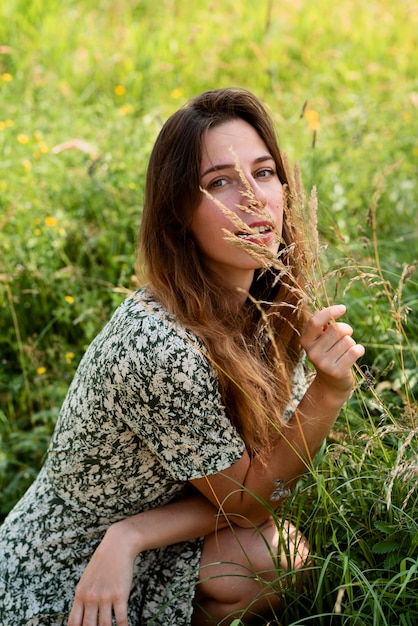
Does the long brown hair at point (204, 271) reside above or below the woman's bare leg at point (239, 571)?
above

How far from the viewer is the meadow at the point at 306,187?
1933mm

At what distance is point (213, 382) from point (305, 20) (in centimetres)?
480

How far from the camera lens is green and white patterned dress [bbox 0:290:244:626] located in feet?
6.32

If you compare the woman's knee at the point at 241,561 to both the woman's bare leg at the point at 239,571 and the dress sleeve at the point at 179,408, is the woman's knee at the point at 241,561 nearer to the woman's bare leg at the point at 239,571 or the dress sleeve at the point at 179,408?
the woman's bare leg at the point at 239,571

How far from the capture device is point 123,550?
6.51 ft

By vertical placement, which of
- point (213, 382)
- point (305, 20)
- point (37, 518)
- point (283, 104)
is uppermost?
point (305, 20)

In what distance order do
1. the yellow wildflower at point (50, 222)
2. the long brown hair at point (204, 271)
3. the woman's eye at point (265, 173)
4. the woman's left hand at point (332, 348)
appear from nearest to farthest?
the woman's left hand at point (332, 348), the long brown hair at point (204, 271), the woman's eye at point (265, 173), the yellow wildflower at point (50, 222)

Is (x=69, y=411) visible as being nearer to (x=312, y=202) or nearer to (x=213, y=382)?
(x=213, y=382)

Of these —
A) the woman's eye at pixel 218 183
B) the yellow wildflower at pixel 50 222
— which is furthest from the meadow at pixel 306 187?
the woman's eye at pixel 218 183

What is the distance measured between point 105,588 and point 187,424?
0.41m

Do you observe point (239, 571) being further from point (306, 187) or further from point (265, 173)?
point (306, 187)

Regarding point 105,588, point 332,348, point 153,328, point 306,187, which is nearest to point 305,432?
point 332,348

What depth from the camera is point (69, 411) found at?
216 cm

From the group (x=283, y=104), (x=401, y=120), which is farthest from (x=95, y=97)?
(x=401, y=120)
